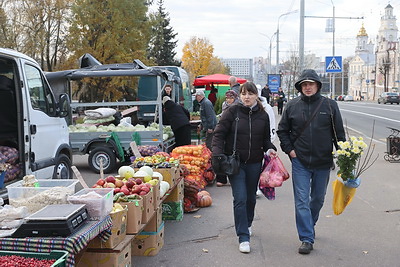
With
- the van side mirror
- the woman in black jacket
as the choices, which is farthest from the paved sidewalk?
the van side mirror

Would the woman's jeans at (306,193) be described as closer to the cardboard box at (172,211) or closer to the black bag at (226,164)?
the black bag at (226,164)

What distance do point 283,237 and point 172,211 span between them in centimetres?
166

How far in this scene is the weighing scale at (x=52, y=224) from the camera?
10.8 feet

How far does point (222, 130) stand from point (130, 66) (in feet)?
23.1

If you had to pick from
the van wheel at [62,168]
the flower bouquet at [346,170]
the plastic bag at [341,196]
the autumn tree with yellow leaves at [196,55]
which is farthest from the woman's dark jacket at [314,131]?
the autumn tree with yellow leaves at [196,55]

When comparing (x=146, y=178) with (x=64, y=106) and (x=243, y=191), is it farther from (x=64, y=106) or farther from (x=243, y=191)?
(x=64, y=106)

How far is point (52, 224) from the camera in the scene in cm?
331

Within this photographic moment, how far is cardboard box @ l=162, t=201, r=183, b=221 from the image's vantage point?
653 cm

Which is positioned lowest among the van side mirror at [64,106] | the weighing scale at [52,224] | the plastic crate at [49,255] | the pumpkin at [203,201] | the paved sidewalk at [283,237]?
the paved sidewalk at [283,237]

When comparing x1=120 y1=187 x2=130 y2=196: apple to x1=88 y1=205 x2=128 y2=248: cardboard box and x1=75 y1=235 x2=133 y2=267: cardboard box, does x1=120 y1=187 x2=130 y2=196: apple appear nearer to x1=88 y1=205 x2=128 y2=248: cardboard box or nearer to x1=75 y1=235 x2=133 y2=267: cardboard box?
x1=88 y1=205 x2=128 y2=248: cardboard box

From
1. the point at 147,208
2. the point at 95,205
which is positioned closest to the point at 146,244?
the point at 147,208

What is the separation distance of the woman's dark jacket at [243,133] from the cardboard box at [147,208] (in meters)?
0.92

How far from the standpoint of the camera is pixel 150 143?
10320 mm

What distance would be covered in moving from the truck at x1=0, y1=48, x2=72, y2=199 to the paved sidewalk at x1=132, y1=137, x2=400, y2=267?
7.65ft
